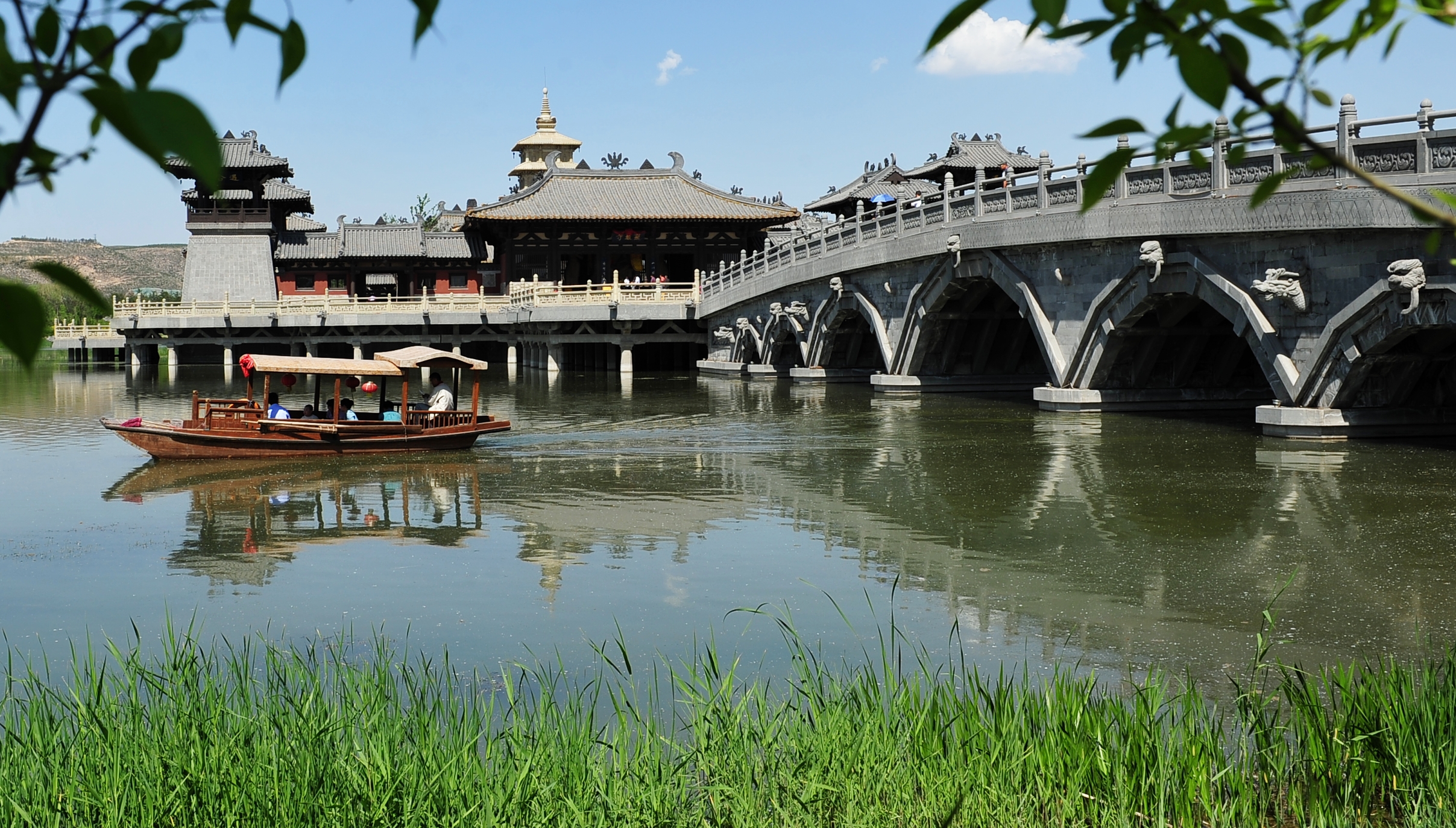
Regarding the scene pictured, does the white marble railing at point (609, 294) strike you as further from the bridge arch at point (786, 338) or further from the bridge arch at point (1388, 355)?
the bridge arch at point (1388, 355)

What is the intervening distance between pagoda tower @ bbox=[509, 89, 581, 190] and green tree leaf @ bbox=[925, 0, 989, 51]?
78643 millimetres

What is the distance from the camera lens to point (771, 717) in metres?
5.77

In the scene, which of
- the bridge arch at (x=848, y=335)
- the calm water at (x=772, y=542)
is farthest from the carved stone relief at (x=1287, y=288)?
the bridge arch at (x=848, y=335)

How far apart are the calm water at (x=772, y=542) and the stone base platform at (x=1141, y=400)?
168 cm

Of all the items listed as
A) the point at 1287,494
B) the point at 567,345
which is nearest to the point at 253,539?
the point at 1287,494

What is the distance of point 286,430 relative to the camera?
17.5 meters

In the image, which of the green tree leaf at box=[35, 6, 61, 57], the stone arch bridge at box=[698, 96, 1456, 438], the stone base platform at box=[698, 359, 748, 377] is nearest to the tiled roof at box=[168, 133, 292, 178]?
the stone base platform at box=[698, 359, 748, 377]

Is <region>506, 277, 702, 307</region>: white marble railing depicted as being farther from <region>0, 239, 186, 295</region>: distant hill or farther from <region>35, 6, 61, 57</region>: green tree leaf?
<region>0, 239, 186, 295</region>: distant hill

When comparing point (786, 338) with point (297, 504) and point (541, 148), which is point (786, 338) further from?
point (541, 148)

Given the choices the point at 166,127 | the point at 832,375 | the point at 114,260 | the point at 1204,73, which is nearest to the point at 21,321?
the point at 166,127

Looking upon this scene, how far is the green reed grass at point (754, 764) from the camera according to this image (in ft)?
14.7

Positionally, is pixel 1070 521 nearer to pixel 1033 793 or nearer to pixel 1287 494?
pixel 1287 494

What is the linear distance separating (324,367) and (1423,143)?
14.3m

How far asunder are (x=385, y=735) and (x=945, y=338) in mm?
25805
